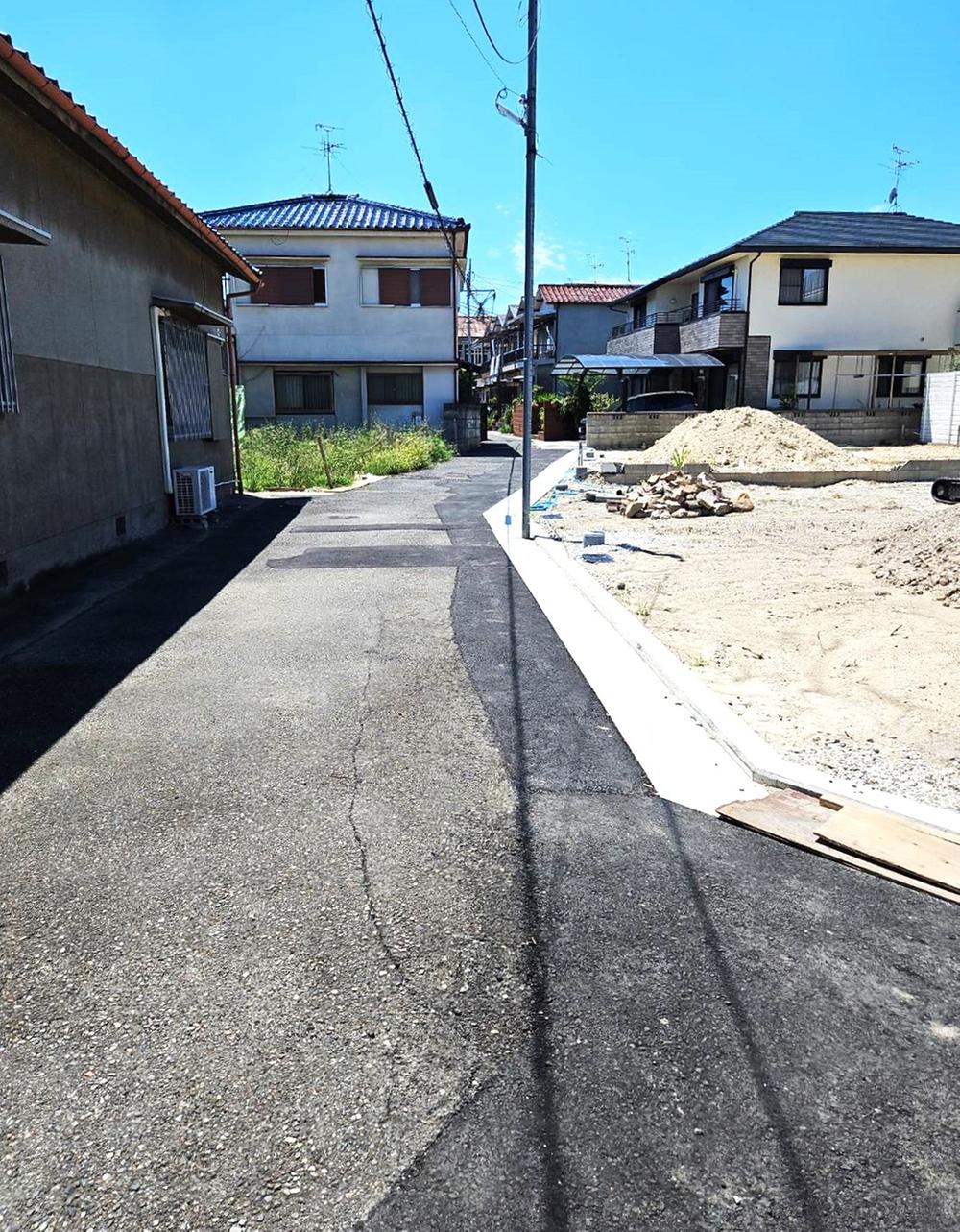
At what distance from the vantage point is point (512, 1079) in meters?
2.25

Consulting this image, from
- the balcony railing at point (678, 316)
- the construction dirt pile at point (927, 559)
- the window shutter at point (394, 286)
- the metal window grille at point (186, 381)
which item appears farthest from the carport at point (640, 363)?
the construction dirt pile at point (927, 559)

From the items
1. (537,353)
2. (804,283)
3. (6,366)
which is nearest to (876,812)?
(6,366)

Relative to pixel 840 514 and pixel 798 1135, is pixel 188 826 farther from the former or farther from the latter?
pixel 840 514

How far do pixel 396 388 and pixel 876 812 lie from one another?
2744cm

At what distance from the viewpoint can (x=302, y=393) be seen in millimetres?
29422

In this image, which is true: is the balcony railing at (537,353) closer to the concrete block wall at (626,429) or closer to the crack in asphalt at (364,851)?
the concrete block wall at (626,429)

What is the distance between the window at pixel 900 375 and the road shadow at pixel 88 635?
28.7 metres

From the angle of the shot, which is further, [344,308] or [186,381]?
[344,308]

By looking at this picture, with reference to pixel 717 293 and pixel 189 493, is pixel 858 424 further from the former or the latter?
pixel 189 493

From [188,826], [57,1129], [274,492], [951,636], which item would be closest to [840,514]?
[951,636]

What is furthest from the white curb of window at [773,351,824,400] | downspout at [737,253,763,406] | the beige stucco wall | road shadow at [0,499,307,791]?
window at [773,351,824,400]

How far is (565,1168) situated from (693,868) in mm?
1491

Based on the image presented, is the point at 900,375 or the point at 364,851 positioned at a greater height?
the point at 900,375

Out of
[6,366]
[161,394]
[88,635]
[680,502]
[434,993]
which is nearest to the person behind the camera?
[434,993]
